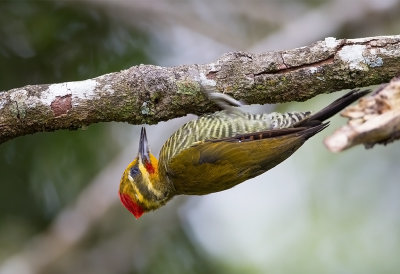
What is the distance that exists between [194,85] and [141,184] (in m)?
1.26

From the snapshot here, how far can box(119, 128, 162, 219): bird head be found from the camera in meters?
4.82

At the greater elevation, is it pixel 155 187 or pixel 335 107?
pixel 335 107

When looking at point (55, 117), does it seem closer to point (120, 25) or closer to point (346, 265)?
point (120, 25)

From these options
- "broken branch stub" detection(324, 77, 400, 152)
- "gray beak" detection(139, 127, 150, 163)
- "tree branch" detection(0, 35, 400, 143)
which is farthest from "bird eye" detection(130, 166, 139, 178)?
"broken branch stub" detection(324, 77, 400, 152)

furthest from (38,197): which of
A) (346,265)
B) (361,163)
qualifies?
(361,163)

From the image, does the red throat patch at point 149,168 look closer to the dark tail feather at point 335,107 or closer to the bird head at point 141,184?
the bird head at point 141,184

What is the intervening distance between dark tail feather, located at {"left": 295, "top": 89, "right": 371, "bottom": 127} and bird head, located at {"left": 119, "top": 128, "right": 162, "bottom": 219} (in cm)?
126

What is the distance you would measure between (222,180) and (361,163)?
164 inches

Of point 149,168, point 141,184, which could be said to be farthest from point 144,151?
point 141,184

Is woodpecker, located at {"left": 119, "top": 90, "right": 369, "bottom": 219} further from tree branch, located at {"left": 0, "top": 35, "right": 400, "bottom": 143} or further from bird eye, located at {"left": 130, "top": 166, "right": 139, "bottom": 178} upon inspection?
tree branch, located at {"left": 0, "top": 35, "right": 400, "bottom": 143}

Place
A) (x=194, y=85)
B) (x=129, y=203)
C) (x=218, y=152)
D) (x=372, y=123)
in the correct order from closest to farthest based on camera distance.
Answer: (x=372, y=123) → (x=194, y=85) → (x=218, y=152) → (x=129, y=203)

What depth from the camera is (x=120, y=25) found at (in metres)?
6.84

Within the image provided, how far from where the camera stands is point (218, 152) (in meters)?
4.47

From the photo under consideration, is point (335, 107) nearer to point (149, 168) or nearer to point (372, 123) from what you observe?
point (372, 123)
